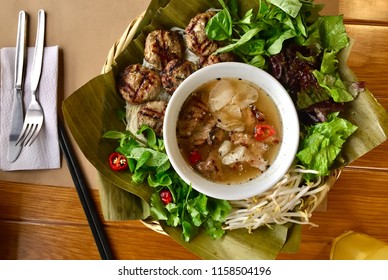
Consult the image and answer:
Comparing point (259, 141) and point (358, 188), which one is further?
point (358, 188)

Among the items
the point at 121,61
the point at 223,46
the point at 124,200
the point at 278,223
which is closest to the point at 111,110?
the point at 121,61

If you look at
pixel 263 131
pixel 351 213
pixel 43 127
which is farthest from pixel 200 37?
pixel 351 213

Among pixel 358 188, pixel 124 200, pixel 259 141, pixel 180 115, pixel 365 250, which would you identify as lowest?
pixel 365 250

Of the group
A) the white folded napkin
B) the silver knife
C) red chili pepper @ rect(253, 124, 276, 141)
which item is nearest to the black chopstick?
the white folded napkin

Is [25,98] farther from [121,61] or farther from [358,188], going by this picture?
[358,188]

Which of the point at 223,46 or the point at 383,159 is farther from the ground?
the point at 223,46

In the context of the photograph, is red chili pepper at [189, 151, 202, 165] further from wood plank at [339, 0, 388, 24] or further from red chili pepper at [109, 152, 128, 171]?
wood plank at [339, 0, 388, 24]

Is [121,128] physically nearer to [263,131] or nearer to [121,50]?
[121,50]

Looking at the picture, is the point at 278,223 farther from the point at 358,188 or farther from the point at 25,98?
the point at 25,98

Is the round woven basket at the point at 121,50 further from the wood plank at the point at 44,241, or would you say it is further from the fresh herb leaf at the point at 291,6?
the fresh herb leaf at the point at 291,6
